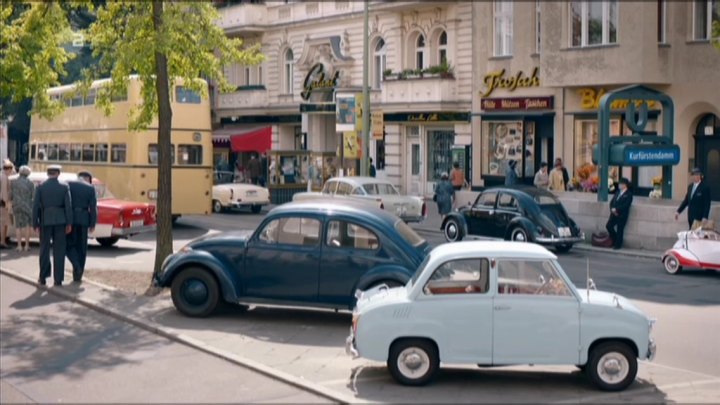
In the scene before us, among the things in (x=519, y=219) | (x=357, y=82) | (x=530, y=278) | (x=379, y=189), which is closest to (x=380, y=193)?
(x=379, y=189)

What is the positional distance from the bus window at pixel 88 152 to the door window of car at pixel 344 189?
710 centimetres

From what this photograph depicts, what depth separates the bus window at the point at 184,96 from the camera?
94.4ft

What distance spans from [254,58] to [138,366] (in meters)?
8.30

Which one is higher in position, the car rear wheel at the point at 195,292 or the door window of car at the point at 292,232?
the door window of car at the point at 292,232

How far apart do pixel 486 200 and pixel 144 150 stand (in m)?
9.53

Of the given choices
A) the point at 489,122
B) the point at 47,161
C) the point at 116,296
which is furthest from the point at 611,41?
the point at 116,296

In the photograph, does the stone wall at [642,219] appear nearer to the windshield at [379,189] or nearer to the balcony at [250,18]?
the windshield at [379,189]

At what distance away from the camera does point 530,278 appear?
420 inches

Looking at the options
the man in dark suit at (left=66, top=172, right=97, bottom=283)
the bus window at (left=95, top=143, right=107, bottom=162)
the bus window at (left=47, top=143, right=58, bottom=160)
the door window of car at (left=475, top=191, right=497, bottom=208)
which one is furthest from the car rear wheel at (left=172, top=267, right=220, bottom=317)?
the bus window at (left=47, top=143, right=58, bottom=160)

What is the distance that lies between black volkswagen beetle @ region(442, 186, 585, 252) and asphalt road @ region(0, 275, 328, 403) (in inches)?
462

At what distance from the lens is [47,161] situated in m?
34.3

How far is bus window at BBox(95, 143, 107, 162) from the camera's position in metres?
30.0

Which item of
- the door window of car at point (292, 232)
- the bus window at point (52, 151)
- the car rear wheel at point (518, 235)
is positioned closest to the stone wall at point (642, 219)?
the car rear wheel at point (518, 235)

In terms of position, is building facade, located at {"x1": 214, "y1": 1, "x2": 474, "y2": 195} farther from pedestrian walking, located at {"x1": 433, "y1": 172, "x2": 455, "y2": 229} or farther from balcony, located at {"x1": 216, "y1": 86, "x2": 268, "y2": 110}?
pedestrian walking, located at {"x1": 433, "y1": 172, "x2": 455, "y2": 229}
